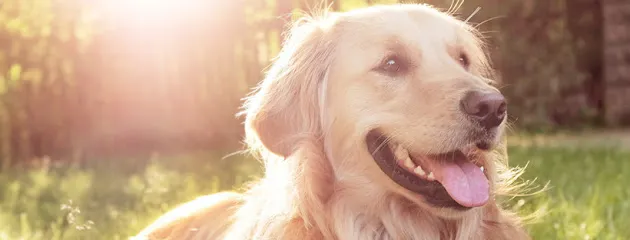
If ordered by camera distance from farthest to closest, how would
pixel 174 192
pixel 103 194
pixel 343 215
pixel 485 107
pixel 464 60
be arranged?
pixel 103 194 < pixel 174 192 < pixel 464 60 < pixel 343 215 < pixel 485 107

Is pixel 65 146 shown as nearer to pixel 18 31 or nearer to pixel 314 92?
pixel 18 31

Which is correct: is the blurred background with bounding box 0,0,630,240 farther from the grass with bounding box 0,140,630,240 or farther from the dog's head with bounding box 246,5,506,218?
the dog's head with bounding box 246,5,506,218

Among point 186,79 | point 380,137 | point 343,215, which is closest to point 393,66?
point 380,137

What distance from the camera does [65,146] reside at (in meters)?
11.8

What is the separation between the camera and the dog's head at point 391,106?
10.2ft

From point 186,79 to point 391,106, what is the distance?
8941 mm

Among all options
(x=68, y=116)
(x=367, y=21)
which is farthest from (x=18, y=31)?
(x=367, y=21)

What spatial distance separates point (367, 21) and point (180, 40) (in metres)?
8.40

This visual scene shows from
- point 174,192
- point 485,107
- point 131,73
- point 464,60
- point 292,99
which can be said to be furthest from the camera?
point 131,73

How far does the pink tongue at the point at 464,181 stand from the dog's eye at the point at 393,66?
399 mm

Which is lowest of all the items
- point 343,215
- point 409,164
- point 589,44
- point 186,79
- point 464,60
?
point 589,44

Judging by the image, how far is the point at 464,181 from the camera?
3.21 m

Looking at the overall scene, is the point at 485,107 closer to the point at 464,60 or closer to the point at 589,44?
the point at 464,60

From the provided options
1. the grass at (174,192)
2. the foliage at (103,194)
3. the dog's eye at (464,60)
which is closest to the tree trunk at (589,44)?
the grass at (174,192)
